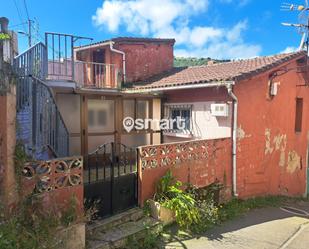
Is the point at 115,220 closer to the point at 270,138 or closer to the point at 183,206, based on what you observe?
the point at 183,206

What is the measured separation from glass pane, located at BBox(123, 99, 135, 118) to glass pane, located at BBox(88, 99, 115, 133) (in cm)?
51

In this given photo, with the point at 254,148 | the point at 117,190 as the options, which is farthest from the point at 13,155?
the point at 254,148

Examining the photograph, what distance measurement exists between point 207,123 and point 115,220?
493 centimetres

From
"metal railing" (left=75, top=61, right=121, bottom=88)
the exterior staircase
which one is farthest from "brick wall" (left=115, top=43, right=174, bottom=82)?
the exterior staircase

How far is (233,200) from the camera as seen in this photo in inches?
339

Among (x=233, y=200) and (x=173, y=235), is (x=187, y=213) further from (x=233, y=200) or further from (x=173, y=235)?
(x=233, y=200)

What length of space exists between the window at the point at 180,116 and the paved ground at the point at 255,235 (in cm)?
379

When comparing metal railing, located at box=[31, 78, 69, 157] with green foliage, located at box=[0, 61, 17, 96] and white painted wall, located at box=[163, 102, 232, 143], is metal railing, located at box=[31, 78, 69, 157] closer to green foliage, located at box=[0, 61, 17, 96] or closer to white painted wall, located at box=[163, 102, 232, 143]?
green foliage, located at box=[0, 61, 17, 96]

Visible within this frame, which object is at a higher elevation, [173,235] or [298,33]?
[298,33]

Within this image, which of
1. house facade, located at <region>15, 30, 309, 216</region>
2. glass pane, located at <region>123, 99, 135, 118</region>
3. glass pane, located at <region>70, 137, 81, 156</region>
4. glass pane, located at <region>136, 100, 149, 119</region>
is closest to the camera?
house facade, located at <region>15, 30, 309, 216</region>

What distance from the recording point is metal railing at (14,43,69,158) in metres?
5.04

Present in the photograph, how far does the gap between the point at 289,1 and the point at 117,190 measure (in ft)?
40.9

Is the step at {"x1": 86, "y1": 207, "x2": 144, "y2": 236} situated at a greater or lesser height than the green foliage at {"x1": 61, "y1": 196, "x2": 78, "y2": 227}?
lesser

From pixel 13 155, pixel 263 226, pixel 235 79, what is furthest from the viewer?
pixel 235 79
